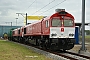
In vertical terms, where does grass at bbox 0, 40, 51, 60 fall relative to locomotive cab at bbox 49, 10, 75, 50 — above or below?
below

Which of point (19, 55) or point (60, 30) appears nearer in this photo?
point (19, 55)

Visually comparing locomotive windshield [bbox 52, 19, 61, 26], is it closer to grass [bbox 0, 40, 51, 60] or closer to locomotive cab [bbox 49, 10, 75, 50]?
locomotive cab [bbox 49, 10, 75, 50]

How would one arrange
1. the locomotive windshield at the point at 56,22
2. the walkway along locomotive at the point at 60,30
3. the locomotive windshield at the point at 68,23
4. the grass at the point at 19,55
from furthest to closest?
the locomotive windshield at the point at 68,23
the locomotive windshield at the point at 56,22
the walkway along locomotive at the point at 60,30
the grass at the point at 19,55

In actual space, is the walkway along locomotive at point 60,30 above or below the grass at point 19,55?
above

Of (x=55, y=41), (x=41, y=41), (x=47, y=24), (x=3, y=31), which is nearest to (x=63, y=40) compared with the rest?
(x=55, y=41)

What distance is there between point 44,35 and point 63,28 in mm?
2517

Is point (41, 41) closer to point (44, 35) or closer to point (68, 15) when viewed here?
point (44, 35)

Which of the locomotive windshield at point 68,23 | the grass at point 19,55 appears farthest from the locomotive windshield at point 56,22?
the grass at point 19,55

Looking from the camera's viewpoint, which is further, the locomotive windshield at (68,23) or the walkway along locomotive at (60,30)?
the locomotive windshield at (68,23)

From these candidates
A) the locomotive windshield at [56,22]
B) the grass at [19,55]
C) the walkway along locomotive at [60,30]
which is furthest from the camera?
the locomotive windshield at [56,22]

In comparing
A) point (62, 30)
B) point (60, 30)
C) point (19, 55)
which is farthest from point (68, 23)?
point (19, 55)

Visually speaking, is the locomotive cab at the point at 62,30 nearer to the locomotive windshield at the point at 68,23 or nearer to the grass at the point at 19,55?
the locomotive windshield at the point at 68,23

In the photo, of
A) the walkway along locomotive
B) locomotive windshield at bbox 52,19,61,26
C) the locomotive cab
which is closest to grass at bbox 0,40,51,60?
the walkway along locomotive

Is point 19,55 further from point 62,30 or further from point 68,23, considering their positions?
point 68,23
